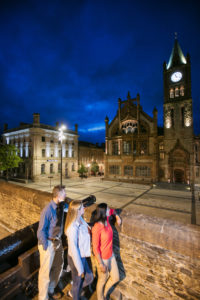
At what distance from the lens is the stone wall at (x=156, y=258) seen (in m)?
3.06

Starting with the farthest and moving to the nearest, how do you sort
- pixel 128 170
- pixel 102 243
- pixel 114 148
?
pixel 114 148
pixel 128 170
pixel 102 243

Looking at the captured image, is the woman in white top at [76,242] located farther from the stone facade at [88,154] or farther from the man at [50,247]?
the stone facade at [88,154]

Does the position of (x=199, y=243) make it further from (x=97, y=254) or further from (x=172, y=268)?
(x=97, y=254)

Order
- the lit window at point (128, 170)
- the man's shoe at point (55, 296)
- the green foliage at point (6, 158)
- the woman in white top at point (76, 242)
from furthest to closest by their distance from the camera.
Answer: the lit window at point (128, 170), the green foliage at point (6, 158), the man's shoe at point (55, 296), the woman in white top at point (76, 242)

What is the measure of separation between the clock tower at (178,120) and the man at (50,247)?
87.3 feet

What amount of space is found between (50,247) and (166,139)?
2765 cm

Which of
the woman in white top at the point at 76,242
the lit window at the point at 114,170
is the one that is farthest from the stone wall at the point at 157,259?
the lit window at the point at 114,170

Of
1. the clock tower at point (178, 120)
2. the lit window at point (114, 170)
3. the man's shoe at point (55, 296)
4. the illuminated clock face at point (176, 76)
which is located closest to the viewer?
the man's shoe at point (55, 296)

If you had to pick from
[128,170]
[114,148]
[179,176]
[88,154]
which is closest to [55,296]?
[128,170]

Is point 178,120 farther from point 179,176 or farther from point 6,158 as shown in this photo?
point 6,158

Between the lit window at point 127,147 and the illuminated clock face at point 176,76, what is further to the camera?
the lit window at point 127,147

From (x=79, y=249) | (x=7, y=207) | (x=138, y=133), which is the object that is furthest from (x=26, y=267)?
(x=138, y=133)

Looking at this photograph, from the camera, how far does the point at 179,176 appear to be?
2569 cm

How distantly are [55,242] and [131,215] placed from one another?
2.22 meters
